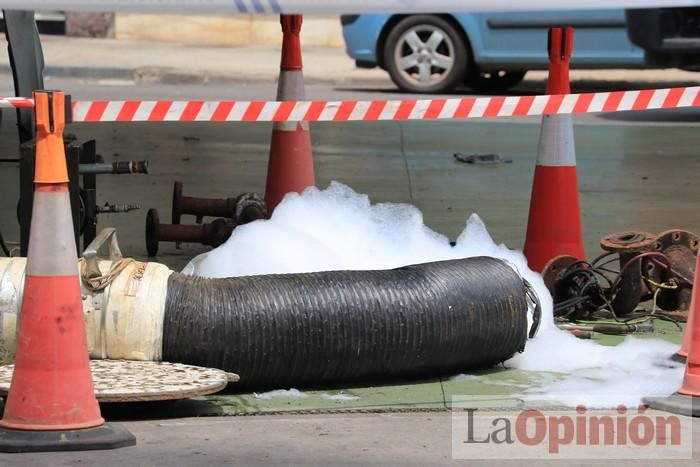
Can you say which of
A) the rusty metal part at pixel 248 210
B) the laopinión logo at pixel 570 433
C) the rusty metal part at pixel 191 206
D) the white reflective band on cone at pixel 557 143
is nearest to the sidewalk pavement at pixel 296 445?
the laopinión logo at pixel 570 433

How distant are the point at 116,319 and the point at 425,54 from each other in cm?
1140

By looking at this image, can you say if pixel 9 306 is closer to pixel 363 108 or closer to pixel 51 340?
pixel 51 340

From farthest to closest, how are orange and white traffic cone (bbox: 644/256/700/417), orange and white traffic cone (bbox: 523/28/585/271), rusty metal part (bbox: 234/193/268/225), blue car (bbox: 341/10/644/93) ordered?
blue car (bbox: 341/10/644/93) < rusty metal part (bbox: 234/193/268/225) < orange and white traffic cone (bbox: 523/28/585/271) < orange and white traffic cone (bbox: 644/256/700/417)

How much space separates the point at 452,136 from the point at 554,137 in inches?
213

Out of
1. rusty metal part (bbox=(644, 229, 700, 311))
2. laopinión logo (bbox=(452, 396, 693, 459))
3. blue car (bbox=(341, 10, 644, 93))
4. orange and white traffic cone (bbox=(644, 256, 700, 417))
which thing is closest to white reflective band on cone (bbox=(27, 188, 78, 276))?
laopinión logo (bbox=(452, 396, 693, 459))

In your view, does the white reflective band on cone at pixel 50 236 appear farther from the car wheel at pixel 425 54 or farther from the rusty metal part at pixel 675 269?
the car wheel at pixel 425 54

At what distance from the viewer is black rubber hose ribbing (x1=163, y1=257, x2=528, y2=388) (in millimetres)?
5168

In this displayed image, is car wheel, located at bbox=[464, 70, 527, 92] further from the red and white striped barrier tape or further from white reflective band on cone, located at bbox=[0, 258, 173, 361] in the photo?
white reflective band on cone, located at bbox=[0, 258, 173, 361]

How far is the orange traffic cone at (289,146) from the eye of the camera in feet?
25.8

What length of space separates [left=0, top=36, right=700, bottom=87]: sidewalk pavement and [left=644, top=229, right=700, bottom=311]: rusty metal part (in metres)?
11.3

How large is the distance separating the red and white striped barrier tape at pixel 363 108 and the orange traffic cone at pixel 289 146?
2.02 meters

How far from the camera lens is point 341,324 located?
5238mm

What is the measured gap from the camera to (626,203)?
930cm

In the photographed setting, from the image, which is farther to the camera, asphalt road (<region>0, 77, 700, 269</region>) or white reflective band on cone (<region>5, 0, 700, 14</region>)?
asphalt road (<region>0, 77, 700, 269</region>)
